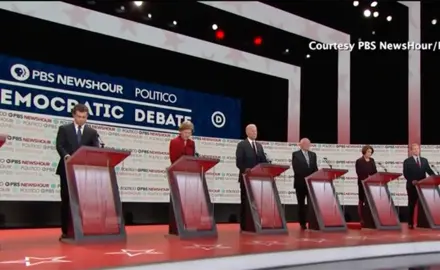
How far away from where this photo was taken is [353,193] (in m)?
9.30

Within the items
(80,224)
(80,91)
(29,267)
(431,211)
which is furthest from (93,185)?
(431,211)

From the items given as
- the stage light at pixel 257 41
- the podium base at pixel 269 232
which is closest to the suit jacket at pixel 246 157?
the podium base at pixel 269 232

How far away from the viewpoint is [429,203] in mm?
7461

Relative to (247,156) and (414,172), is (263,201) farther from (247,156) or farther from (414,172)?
(414,172)

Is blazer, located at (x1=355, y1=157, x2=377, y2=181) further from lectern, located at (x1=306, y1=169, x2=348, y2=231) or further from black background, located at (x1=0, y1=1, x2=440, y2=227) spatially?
black background, located at (x1=0, y1=1, x2=440, y2=227)

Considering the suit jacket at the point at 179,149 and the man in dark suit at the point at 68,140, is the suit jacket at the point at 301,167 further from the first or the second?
→ the man in dark suit at the point at 68,140

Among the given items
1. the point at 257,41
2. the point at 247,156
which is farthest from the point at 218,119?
the point at 247,156

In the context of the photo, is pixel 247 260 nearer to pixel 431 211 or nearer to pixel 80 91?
pixel 80 91

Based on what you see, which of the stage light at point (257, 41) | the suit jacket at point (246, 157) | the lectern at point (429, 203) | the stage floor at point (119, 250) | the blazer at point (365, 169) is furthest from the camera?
the stage light at point (257, 41)

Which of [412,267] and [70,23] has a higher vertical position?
[70,23]

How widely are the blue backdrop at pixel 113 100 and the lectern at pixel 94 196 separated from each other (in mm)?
2490

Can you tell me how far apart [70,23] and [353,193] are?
19.0 ft

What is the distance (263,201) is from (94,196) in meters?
2.23

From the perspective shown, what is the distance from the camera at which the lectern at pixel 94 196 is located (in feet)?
14.0
